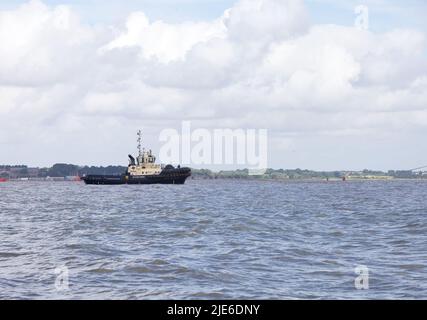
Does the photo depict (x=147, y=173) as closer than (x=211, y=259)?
No

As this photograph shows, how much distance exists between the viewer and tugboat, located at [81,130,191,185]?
575 ft

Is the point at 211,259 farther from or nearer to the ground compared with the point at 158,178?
nearer to the ground

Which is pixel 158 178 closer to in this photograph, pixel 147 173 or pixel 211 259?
pixel 147 173

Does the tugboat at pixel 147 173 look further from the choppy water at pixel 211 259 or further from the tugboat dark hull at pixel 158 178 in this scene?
the choppy water at pixel 211 259

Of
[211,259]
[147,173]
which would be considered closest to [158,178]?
[147,173]

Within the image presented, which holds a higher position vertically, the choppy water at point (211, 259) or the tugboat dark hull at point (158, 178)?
the tugboat dark hull at point (158, 178)

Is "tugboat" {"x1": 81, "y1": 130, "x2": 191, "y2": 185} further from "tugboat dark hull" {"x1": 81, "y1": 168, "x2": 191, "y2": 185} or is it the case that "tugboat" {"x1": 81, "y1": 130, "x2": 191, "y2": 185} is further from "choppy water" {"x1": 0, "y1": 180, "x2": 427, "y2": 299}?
"choppy water" {"x1": 0, "y1": 180, "x2": 427, "y2": 299}

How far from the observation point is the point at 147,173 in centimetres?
17650

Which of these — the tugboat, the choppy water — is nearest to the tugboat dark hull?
the tugboat

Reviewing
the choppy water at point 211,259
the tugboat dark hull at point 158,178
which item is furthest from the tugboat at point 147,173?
the choppy water at point 211,259

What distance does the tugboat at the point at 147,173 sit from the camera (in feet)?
575

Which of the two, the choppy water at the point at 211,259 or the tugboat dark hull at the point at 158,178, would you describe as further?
the tugboat dark hull at the point at 158,178
